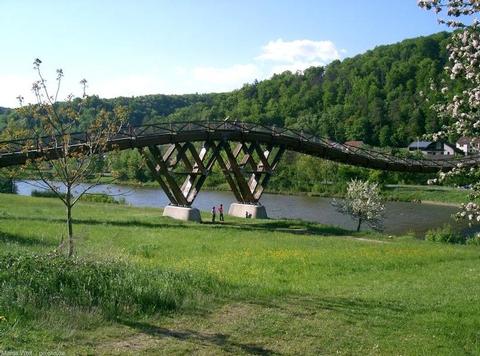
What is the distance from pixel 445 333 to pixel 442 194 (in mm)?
77767

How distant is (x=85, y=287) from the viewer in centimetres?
1010

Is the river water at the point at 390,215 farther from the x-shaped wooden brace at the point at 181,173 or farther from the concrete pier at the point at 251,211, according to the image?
the concrete pier at the point at 251,211

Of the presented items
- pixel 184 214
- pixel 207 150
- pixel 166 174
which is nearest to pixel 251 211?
pixel 207 150

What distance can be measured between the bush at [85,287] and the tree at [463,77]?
5.45 metres

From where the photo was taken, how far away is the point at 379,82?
172m

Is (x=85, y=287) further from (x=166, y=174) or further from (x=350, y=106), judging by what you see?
(x=350, y=106)

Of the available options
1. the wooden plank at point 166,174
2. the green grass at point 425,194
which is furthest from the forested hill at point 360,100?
the wooden plank at point 166,174

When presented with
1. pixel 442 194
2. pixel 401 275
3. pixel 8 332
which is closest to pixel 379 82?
pixel 442 194

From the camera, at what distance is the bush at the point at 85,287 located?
9.26 meters

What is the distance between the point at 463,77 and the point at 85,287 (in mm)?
7395

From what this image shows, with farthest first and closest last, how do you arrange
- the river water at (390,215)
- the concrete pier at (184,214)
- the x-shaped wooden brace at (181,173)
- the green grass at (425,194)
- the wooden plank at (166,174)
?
the green grass at (425,194), the river water at (390,215), the x-shaped wooden brace at (181,173), the concrete pier at (184,214), the wooden plank at (166,174)

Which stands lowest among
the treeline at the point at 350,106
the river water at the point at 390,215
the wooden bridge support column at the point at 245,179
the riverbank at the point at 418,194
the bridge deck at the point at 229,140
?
the river water at the point at 390,215

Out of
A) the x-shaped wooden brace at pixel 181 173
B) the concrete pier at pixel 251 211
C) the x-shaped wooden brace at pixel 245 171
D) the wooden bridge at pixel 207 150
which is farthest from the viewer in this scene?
the concrete pier at pixel 251 211

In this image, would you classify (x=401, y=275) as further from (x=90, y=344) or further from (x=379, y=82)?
(x=379, y=82)
